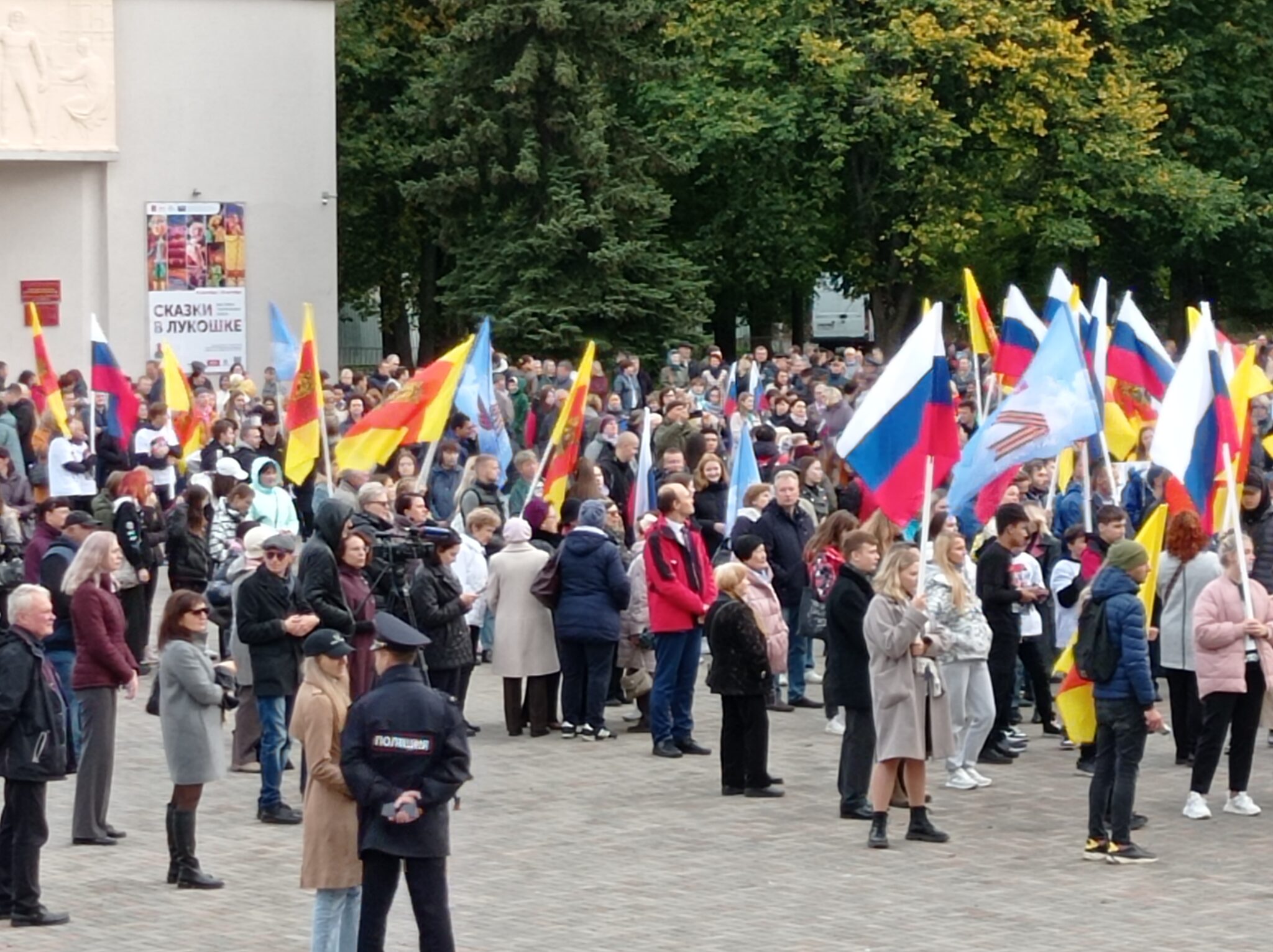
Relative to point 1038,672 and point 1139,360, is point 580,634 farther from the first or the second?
point 1139,360

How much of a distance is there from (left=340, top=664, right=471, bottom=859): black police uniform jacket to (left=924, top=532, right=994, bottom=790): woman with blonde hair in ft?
16.9

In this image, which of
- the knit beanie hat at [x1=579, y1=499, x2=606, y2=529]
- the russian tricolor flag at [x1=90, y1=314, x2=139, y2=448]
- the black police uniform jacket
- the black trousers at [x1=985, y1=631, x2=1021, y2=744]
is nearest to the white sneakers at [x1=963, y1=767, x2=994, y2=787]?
the black trousers at [x1=985, y1=631, x2=1021, y2=744]

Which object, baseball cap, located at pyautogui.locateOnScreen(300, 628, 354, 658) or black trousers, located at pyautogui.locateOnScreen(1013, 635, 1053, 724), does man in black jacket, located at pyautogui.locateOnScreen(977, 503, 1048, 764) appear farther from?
baseball cap, located at pyautogui.locateOnScreen(300, 628, 354, 658)

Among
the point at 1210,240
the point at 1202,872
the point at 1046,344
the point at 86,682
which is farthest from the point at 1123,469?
the point at 1210,240

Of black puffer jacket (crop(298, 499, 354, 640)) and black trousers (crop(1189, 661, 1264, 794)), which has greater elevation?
black puffer jacket (crop(298, 499, 354, 640))

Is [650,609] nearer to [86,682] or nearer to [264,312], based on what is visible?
[86,682]

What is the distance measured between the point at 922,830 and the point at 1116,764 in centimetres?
111

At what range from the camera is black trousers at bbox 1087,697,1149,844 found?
36.9 ft

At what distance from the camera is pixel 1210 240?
42875mm

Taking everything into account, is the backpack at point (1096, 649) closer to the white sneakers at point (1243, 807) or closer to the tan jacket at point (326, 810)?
the white sneakers at point (1243, 807)

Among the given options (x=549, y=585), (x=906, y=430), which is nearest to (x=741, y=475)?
(x=549, y=585)

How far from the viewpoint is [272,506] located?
16422mm

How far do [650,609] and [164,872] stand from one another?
404 centimetres

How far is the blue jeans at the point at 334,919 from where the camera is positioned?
879 cm
